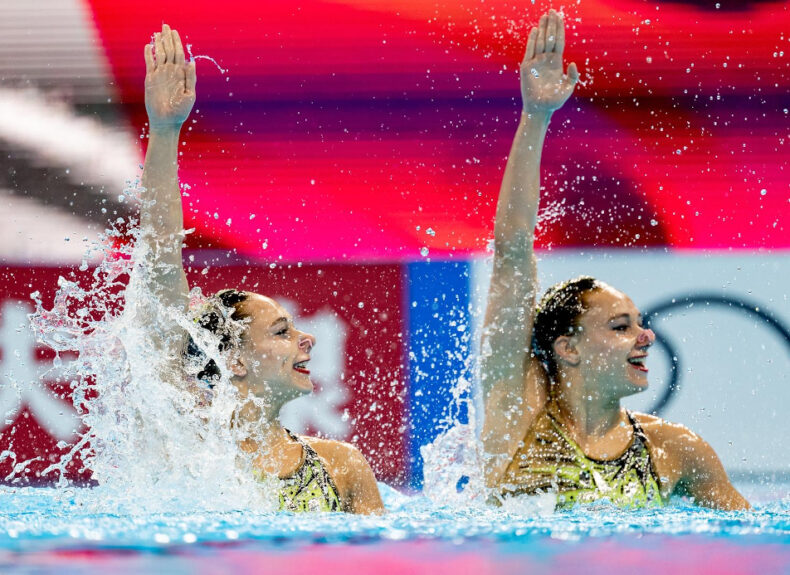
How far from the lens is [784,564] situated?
1037 millimetres

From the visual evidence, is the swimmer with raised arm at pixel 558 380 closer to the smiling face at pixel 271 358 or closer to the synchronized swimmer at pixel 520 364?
the synchronized swimmer at pixel 520 364

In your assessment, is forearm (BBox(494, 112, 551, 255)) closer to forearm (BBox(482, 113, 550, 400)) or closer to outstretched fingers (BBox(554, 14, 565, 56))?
forearm (BBox(482, 113, 550, 400))

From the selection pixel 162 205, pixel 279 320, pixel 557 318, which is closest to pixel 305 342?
pixel 279 320

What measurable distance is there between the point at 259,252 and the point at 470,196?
0.72 m

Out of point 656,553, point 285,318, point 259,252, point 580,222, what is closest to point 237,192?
point 259,252

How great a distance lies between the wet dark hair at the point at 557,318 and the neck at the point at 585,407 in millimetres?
51

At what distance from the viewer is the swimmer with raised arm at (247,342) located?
2088 millimetres

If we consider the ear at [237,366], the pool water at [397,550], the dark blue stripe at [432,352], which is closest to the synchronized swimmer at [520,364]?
the ear at [237,366]

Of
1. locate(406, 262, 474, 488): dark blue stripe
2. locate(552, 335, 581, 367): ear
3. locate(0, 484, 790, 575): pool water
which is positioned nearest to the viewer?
locate(0, 484, 790, 575): pool water

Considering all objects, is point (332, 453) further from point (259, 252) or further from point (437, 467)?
point (259, 252)

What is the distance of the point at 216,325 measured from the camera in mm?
2270

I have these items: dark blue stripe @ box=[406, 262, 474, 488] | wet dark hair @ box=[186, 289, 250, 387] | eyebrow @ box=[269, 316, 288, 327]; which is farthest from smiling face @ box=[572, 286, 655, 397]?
dark blue stripe @ box=[406, 262, 474, 488]

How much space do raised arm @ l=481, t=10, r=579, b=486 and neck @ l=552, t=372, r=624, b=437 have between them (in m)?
0.05

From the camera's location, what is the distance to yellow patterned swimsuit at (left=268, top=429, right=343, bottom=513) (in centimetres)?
215
